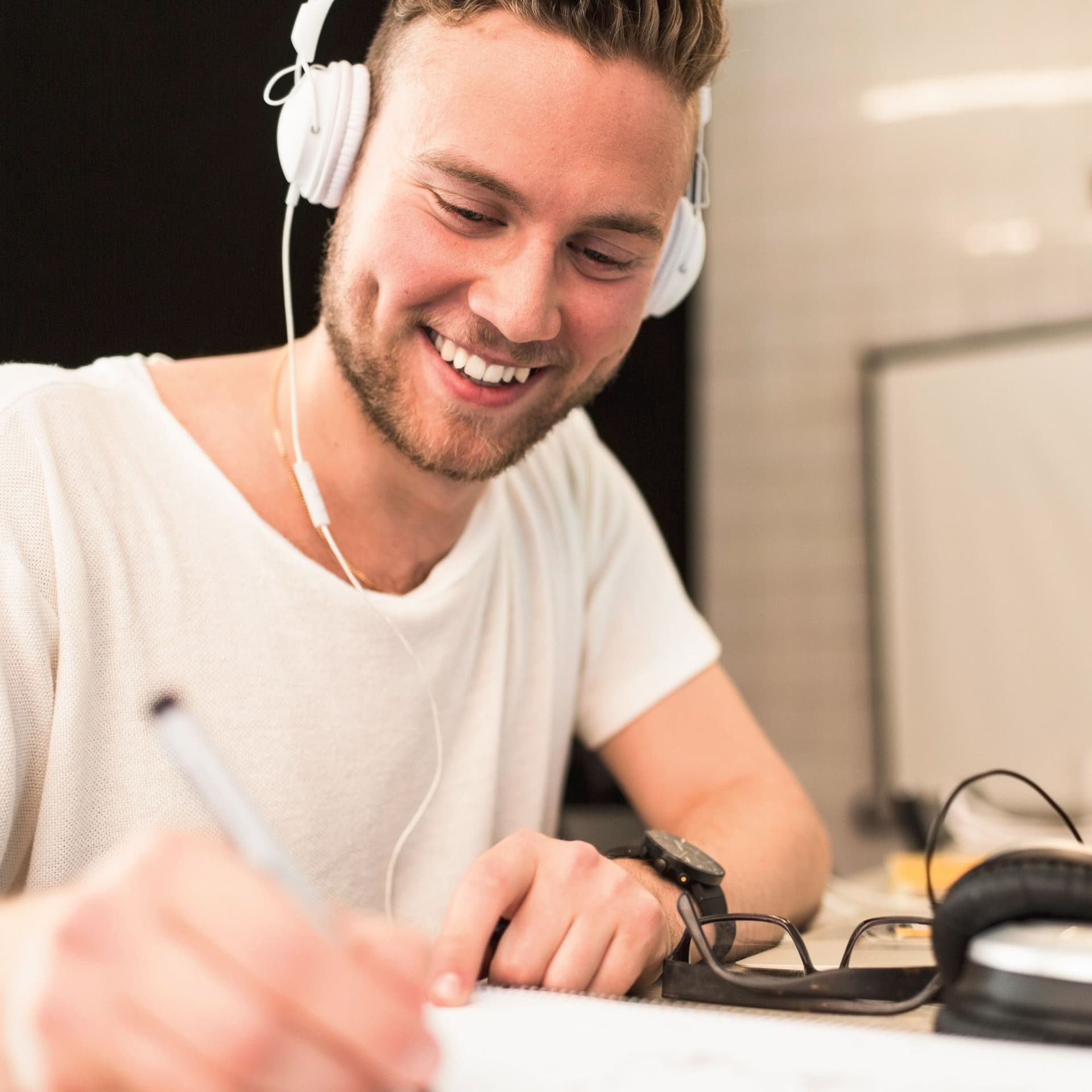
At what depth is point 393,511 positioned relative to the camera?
1.19m

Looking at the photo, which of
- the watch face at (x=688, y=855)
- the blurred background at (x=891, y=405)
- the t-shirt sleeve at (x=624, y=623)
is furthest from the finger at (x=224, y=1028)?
the blurred background at (x=891, y=405)

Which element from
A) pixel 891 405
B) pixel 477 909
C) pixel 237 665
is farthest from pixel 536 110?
pixel 891 405

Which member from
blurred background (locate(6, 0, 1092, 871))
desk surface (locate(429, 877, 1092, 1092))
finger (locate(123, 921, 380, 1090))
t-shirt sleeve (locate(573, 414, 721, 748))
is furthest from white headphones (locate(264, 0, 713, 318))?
blurred background (locate(6, 0, 1092, 871))

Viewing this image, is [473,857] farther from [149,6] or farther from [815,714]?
[815,714]

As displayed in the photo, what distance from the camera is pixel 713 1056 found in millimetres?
467

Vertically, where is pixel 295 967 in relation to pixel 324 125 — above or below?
below

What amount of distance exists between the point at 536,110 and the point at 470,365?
0.24 meters

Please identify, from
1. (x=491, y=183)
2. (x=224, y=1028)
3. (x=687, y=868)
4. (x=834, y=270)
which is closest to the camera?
(x=224, y=1028)

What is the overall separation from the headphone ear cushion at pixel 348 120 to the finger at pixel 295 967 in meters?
0.88

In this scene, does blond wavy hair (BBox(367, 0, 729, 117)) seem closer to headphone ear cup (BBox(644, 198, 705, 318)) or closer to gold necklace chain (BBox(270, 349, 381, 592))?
headphone ear cup (BBox(644, 198, 705, 318))

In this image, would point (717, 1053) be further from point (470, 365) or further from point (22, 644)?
point (470, 365)

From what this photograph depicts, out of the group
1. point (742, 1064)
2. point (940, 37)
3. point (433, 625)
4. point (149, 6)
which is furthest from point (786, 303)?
point (742, 1064)

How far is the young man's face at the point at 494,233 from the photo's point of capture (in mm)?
977

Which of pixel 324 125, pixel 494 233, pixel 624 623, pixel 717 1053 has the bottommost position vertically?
pixel 624 623
